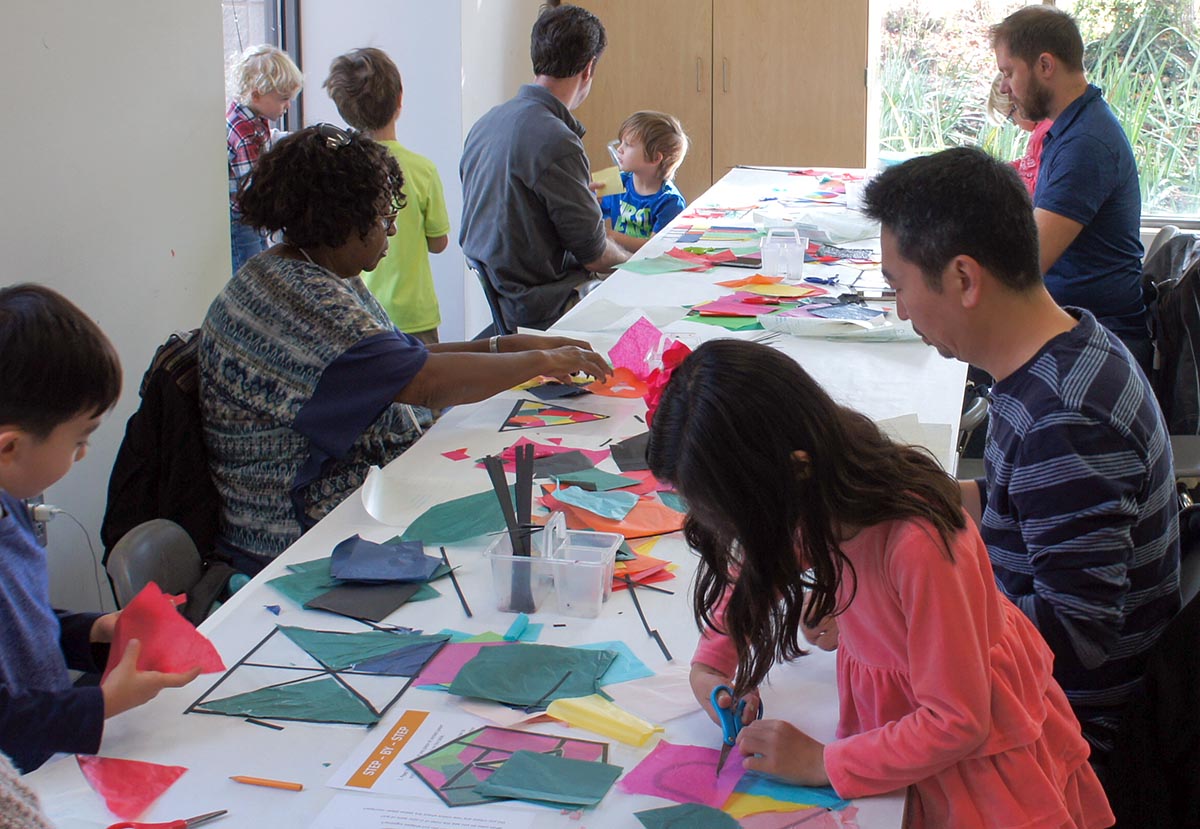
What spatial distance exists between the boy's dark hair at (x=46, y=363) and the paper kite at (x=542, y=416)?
1.00 meters

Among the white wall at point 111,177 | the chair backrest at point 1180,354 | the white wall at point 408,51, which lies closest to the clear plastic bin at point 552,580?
the white wall at point 111,177

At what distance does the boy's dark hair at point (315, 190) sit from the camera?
82.9 inches

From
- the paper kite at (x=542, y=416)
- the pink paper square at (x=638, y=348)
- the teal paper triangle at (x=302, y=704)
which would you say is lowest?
the teal paper triangle at (x=302, y=704)

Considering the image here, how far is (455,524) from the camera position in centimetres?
175

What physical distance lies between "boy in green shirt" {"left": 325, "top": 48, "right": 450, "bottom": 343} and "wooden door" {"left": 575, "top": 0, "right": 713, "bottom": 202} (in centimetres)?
275

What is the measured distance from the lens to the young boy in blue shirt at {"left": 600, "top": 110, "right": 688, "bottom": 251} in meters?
4.55

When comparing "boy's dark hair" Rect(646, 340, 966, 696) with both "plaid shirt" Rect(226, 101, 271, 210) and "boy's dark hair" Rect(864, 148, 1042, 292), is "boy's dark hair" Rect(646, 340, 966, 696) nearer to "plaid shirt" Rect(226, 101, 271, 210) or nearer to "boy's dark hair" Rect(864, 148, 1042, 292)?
"boy's dark hair" Rect(864, 148, 1042, 292)

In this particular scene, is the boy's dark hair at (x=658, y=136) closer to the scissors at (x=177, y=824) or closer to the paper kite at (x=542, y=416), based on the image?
the paper kite at (x=542, y=416)

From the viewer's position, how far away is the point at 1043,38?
3307 mm

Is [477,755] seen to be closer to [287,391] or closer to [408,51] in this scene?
[287,391]

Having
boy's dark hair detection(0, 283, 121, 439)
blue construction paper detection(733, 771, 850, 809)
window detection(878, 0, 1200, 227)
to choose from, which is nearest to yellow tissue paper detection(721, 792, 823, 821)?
blue construction paper detection(733, 771, 850, 809)

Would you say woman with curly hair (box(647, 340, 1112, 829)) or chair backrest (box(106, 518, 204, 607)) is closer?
woman with curly hair (box(647, 340, 1112, 829))

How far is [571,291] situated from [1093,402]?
260 centimetres

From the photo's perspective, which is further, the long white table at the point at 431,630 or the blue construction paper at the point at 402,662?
the blue construction paper at the point at 402,662
